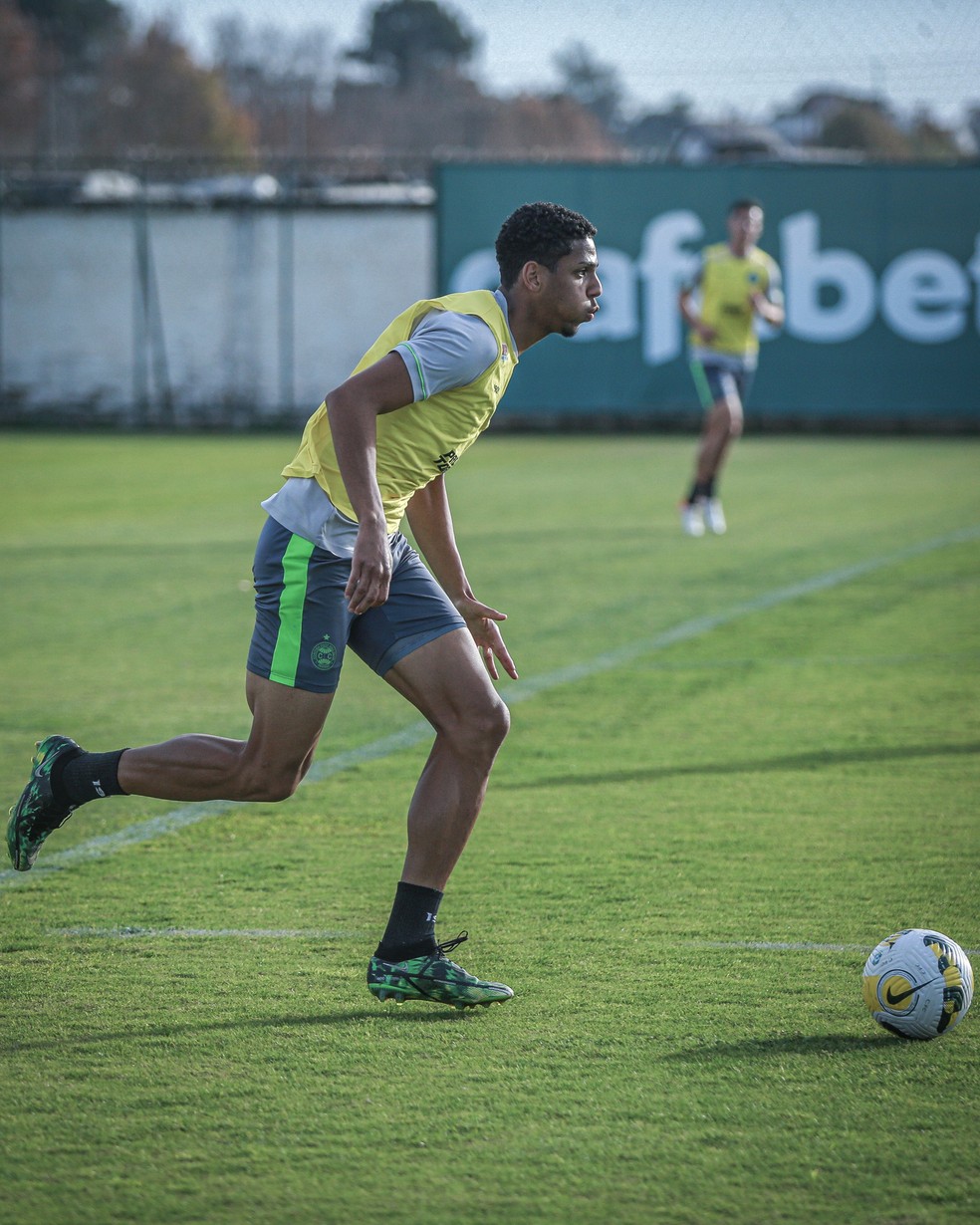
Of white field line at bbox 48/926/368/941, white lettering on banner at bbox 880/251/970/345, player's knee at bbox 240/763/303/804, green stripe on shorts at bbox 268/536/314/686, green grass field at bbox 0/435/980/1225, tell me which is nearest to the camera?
green grass field at bbox 0/435/980/1225

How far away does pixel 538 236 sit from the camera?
4.27m

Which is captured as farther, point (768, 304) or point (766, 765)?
point (768, 304)

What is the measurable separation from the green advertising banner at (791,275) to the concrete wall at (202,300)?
2.23m

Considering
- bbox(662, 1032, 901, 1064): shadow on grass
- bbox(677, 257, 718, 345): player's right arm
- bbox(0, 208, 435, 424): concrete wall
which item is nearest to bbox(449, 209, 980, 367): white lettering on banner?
bbox(0, 208, 435, 424): concrete wall

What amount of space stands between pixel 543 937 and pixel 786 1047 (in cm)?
96

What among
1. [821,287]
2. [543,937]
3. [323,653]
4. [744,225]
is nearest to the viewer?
[323,653]

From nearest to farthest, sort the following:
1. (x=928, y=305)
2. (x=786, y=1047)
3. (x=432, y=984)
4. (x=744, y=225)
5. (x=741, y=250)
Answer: (x=786, y=1047) → (x=432, y=984) → (x=744, y=225) → (x=741, y=250) → (x=928, y=305)

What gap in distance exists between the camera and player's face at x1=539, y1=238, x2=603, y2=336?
4.28m

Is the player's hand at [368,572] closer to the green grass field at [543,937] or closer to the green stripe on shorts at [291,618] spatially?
the green stripe on shorts at [291,618]

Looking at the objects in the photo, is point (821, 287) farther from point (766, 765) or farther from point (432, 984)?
point (432, 984)

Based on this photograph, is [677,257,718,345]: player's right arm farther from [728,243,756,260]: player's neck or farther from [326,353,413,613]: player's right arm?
[326,353,413,613]: player's right arm

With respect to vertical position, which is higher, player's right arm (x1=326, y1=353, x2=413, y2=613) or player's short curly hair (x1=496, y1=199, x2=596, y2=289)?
player's short curly hair (x1=496, y1=199, x2=596, y2=289)

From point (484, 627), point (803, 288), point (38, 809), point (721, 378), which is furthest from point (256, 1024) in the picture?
point (803, 288)

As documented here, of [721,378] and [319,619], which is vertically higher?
[319,619]
